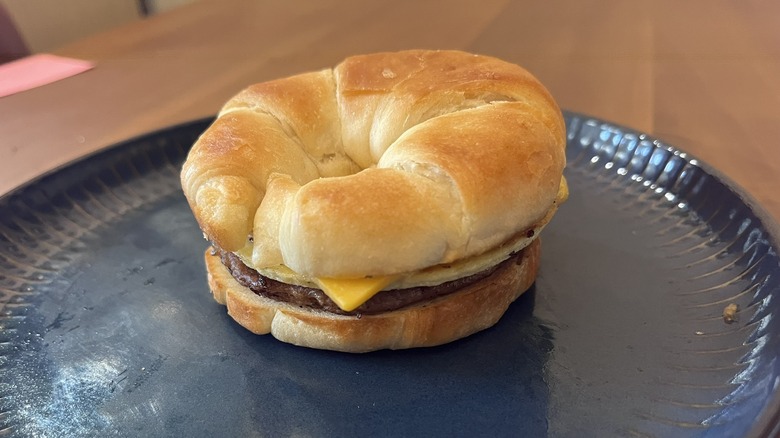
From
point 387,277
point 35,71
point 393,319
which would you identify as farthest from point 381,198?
point 35,71

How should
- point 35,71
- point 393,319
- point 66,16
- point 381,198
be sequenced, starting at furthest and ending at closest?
point 66,16 → point 35,71 → point 393,319 → point 381,198

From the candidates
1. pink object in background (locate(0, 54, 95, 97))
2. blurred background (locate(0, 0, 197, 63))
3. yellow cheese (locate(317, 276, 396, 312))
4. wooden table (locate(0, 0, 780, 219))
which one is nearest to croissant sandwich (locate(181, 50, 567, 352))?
yellow cheese (locate(317, 276, 396, 312))

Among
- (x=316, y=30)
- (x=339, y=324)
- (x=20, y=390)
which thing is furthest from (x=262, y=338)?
(x=316, y=30)

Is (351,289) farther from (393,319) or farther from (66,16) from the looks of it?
(66,16)

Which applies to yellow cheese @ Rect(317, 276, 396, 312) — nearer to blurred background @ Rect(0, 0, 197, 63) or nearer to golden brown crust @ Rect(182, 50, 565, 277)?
golden brown crust @ Rect(182, 50, 565, 277)

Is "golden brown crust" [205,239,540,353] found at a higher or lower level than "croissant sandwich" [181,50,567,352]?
lower

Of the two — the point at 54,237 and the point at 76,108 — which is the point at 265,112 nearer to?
the point at 54,237

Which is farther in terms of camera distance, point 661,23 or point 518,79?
point 661,23
